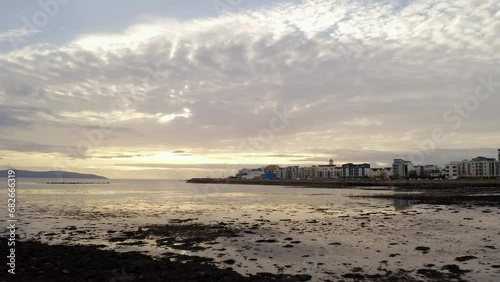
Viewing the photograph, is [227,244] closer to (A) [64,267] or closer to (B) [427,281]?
(A) [64,267]

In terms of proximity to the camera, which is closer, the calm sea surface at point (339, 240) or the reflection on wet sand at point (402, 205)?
the calm sea surface at point (339, 240)

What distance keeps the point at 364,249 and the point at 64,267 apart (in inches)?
547

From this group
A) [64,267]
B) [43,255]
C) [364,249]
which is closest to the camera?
[64,267]

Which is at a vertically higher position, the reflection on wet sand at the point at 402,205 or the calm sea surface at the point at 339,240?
the calm sea surface at the point at 339,240

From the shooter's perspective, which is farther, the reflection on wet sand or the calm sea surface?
the reflection on wet sand

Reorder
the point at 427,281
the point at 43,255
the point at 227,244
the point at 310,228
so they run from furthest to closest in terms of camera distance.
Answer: the point at 310,228 → the point at 227,244 → the point at 43,255 → the point at 427,281

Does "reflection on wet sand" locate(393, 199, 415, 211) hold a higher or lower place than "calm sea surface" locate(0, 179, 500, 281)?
lower

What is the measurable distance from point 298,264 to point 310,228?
10527mm

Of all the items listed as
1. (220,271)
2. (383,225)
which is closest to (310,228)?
(383,225)

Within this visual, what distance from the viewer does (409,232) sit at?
23.3 meters

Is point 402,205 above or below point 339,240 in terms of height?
below

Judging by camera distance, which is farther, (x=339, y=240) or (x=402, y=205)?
(x=402, y=205)

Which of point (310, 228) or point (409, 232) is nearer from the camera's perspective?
point (409, 232)

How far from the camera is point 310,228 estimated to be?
25.7m
